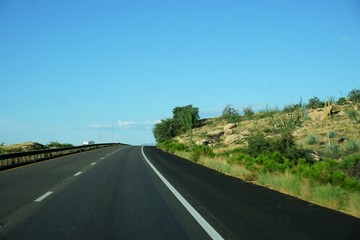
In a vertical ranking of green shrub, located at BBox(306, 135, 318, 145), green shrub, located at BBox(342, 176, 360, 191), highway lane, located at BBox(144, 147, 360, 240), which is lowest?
highway lane, located at BBox(144, 147, 360, 240)

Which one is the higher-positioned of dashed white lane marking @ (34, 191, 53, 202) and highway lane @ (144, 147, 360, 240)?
dashed white lane marking @ (34, 191, 53, 202)

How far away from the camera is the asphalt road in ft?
25.9

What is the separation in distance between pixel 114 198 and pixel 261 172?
7.31 metres

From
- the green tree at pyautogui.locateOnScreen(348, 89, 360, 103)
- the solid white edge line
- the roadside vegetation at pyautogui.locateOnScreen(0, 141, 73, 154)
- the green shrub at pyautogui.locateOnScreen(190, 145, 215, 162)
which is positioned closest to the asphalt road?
the solid white edge line

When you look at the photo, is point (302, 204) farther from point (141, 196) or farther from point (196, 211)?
point (141, 196)

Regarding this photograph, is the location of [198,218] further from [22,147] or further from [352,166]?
[22,147]

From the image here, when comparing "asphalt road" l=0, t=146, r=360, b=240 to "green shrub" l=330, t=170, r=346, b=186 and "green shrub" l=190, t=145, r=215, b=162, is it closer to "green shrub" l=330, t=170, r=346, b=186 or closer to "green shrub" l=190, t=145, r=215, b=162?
"green shrub" l=330, t=170, r=346, b=186

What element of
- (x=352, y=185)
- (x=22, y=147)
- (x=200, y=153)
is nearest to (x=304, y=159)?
(x=352, y=185)

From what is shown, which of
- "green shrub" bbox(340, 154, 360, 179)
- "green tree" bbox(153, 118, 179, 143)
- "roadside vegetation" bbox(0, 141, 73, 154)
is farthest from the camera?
"green tree" bbox(153, 118, 179, 143)

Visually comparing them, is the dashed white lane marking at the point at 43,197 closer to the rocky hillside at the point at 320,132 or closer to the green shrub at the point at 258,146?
the green shrub at the point at 258,146

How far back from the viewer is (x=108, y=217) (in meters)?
9.40

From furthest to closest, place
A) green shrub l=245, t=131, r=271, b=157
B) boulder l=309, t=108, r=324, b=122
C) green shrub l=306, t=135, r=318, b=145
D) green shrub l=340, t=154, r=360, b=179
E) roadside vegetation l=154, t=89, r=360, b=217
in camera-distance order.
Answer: boulder l=309, t=108, r=324, b=122 < green shrub l=306, t=135, r=318, b=145 < green shrub l=245, t=131, r=271, b=157 < green shrub l=340, t=154, r=360, b=179 < roadside vegetation l=154, t=89, r=360, b=217

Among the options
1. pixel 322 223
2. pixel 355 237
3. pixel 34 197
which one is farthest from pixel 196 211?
pixel 34 197

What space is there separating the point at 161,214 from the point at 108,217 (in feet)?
3.77
